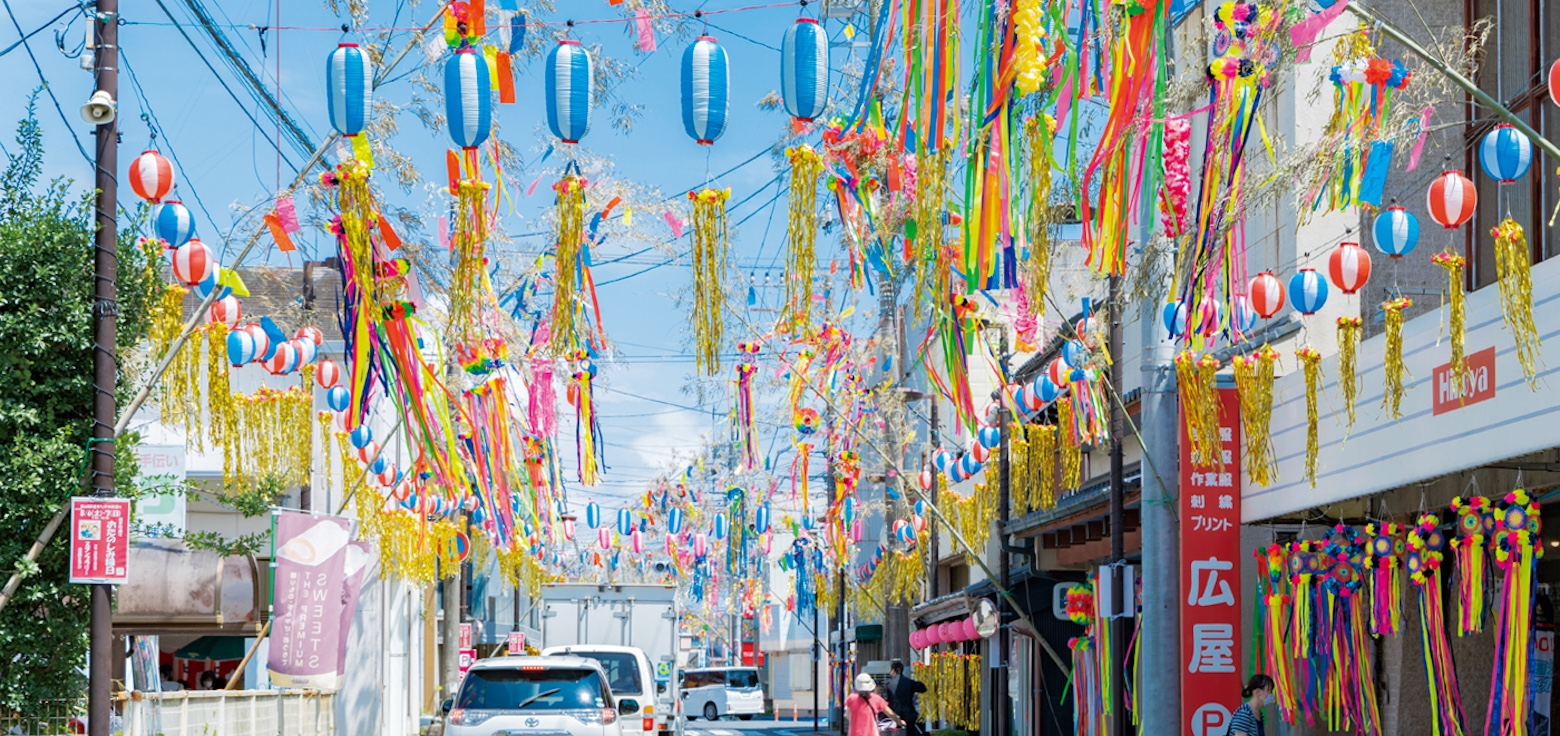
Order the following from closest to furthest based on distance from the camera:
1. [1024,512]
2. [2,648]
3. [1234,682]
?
[2,648], [1234,682], [1024,512]

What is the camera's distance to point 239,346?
17.5 meters

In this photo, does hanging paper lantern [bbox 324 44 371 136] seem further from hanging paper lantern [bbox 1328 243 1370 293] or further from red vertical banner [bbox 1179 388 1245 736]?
red vertical banner [bbox 1179 388 1245 736]

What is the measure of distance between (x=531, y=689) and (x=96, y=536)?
186 inches

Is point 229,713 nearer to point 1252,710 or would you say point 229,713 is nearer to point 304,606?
point 304,606

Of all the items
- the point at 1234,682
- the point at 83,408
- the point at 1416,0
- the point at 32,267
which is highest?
the point at 1416,0

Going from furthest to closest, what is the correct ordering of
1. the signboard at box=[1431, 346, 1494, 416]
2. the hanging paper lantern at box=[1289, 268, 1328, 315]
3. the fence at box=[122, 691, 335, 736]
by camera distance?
the fence at box=[122, 691, 335, 736]
the hanging paper lantern at box=[1289, 268, 1328, 315]
the signboard at box=[1431, 346, 1494, 416]

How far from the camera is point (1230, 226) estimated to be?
41.4 ft

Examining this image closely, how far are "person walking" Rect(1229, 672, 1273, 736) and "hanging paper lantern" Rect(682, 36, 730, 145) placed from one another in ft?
23.9

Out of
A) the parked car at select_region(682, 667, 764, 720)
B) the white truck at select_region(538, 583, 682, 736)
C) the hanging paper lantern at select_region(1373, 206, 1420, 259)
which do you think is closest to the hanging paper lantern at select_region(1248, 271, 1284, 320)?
the hanging paper lantern at select_region(1373, 206, 1420, 259)

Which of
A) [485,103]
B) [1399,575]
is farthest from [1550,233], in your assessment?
[485,103]

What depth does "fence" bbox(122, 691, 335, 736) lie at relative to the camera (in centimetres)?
1667

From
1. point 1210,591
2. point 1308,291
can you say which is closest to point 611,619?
point 1210,591

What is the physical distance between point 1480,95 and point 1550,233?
18.1 ft

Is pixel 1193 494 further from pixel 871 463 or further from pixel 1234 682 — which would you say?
pixel 871 463
